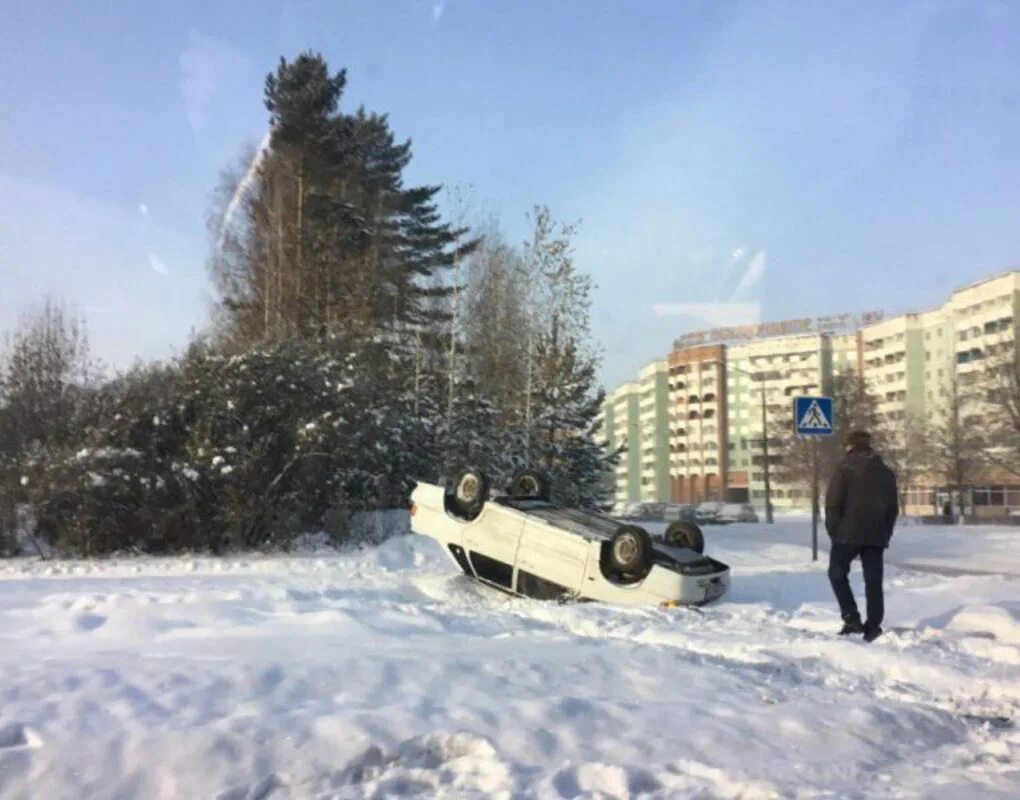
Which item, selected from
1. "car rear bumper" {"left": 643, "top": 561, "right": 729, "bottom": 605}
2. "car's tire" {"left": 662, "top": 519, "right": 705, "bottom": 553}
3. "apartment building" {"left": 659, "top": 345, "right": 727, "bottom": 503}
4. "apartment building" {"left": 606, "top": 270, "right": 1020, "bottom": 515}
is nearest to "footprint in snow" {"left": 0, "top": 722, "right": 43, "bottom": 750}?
"car rear bumper" {"left": 643, "top": 561, "right": 729, "bottom": 605}

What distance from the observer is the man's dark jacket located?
823cm

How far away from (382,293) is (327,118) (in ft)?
23.4

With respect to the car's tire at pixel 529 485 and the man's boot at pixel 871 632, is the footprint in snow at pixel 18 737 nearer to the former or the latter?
the man's boot at pixel 871 632

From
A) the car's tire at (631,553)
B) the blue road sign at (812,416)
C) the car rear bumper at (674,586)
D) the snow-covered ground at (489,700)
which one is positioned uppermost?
the blue road sign at (812,416)

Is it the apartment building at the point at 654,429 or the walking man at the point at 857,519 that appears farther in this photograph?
the apartment building at the point at 654,429

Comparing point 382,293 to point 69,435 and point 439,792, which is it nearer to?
point 69,435

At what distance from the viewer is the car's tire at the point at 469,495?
10805 mm

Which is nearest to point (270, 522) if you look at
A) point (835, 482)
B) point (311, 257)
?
point (835, 482)

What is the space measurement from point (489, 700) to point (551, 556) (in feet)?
15.7

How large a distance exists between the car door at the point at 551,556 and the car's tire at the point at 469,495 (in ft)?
2.43

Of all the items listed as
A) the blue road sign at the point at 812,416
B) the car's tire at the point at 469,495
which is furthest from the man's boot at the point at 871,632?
the blue road sign at the point at 812,416

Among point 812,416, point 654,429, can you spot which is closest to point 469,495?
point 812,416

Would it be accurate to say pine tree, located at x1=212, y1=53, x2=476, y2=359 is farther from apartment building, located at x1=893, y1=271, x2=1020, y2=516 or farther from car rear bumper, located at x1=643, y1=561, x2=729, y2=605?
apartment building, located at x1=893, y1=271, x2=1020, y2=516

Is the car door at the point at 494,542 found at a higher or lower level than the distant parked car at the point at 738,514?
higher
